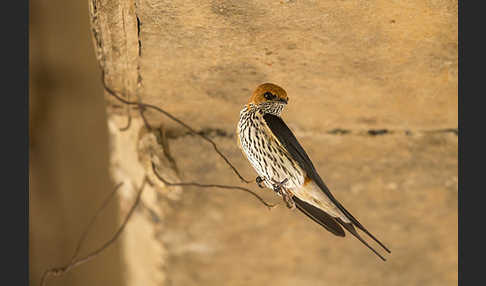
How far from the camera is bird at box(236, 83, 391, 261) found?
95 centimetres

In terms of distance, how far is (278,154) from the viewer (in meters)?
0.95

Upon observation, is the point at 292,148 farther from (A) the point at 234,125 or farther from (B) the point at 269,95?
(A) the point at 234,125

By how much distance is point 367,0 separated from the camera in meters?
0.99

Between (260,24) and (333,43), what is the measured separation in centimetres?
17

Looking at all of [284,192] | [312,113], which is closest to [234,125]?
[312,113]

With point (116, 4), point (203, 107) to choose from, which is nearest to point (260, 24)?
point (116, 4)

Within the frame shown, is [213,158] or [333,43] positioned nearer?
[333,43]

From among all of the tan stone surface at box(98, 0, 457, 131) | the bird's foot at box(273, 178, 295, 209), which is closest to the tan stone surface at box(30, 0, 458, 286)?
the tan stone surface at box(98, 0, 457, 131)

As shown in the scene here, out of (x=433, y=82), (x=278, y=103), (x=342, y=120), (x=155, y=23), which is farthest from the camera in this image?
(x=342, y=120)

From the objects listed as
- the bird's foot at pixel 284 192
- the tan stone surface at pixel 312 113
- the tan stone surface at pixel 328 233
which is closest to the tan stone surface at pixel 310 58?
the tan stone surface at pixel 312 113

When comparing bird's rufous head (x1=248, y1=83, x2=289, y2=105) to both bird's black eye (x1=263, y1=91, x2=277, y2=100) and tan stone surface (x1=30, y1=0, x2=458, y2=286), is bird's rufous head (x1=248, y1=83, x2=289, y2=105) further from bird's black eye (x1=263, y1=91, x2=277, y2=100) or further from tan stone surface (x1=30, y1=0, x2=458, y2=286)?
tan stone surface (x1=30, y1=0, x2=458, y2=286)

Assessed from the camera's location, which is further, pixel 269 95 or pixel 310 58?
pixel 310 58

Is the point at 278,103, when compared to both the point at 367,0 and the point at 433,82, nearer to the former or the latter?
the point at 367,0

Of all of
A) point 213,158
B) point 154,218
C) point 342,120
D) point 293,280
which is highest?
point 342,120
